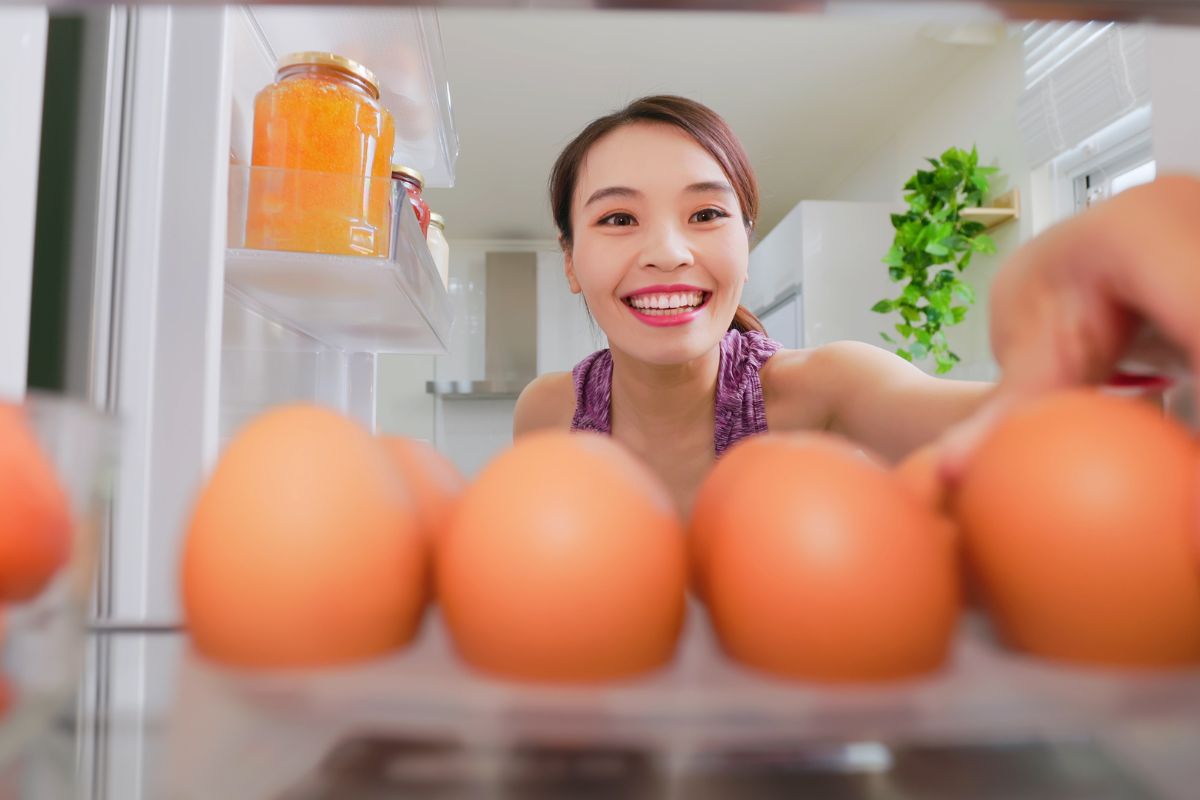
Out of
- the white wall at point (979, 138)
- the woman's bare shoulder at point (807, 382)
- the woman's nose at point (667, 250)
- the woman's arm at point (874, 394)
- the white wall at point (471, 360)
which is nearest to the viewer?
the woman's arm at point (874, 394)

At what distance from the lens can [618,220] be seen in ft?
3.91

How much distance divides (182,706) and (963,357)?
299 centimetres

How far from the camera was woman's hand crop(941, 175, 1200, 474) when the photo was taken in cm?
21

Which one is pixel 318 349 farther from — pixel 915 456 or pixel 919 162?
pixel 919 162

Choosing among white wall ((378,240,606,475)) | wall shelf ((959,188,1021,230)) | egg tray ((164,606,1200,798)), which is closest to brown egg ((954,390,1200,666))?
egg tray ((164,606,1200,798))

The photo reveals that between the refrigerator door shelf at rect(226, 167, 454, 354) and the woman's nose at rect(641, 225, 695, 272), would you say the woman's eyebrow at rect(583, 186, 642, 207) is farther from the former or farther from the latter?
the refrigerator door shelf at rect(226, 167, 454, 354)

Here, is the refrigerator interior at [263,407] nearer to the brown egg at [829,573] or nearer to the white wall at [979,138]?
the brown egg at [829,573]

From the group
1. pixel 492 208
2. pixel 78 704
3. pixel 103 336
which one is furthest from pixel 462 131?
pixel 78 704

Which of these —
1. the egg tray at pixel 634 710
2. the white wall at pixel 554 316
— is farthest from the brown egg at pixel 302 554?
the white wall at pixel 554 316

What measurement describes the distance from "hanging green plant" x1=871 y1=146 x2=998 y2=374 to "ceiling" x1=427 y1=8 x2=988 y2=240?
49 centimetres

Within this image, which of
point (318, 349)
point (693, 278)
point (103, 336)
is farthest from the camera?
point (318, 349)

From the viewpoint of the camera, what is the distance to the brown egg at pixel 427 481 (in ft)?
0.73

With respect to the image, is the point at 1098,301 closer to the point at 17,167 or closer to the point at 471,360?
the point at 17,167

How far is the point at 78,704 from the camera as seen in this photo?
236mm
